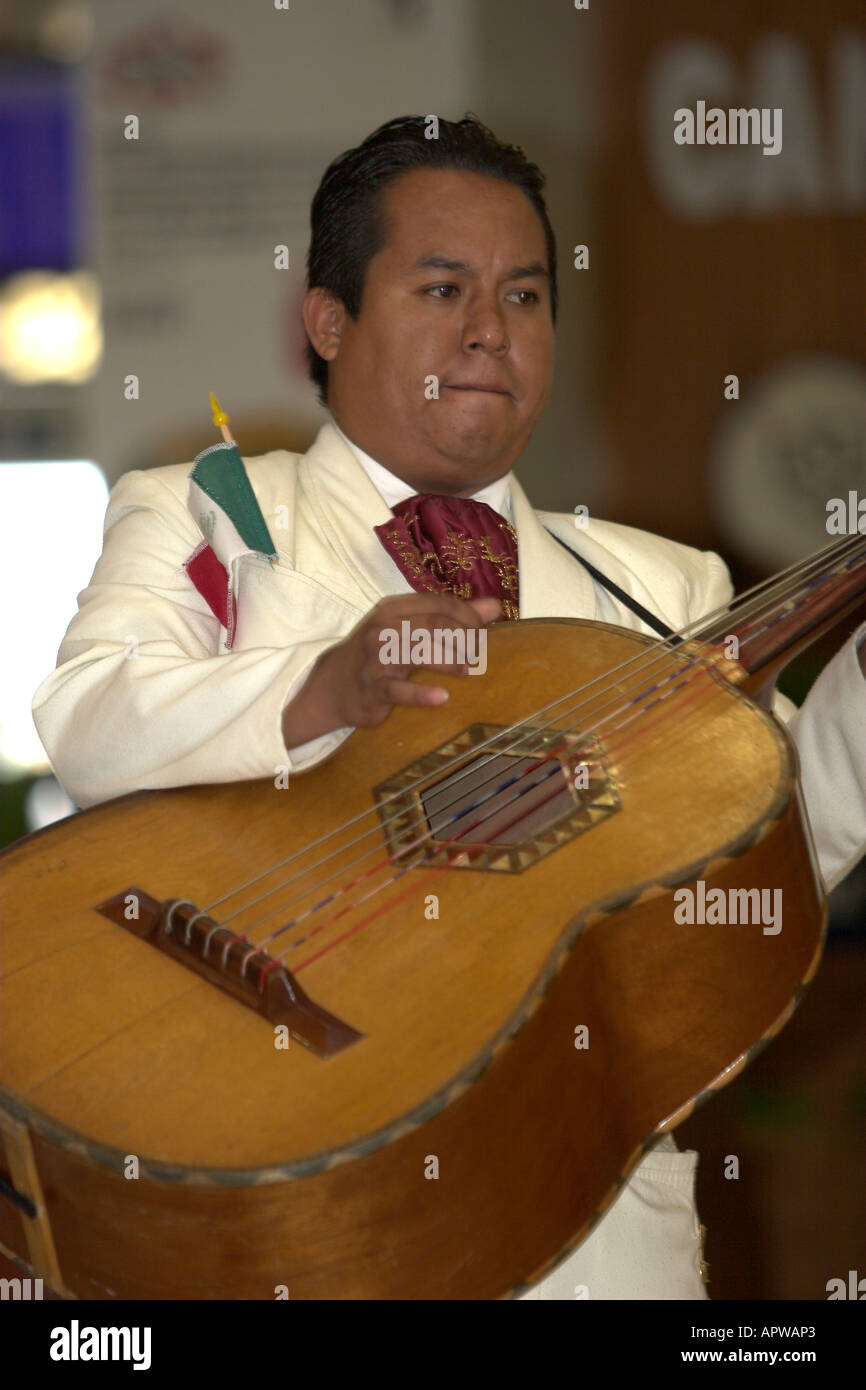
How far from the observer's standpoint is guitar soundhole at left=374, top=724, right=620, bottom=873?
1.18 m

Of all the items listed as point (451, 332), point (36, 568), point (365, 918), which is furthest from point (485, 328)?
point (36, 568)

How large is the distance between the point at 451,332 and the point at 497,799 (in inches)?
20.2

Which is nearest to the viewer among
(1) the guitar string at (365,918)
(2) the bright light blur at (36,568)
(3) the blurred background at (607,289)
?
(1) the guitar string at (365,918)

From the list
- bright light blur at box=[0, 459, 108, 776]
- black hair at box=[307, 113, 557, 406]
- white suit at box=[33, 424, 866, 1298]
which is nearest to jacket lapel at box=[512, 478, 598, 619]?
white suit at box=[33, 424, 866, 1298]

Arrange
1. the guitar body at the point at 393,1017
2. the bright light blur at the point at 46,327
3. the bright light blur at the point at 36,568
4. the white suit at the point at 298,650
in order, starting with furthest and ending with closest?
the bright light blur at the point at 46,327, the bright light blur at the point at 36,568, the white suit at the point at 298,650, the guitar body at the point at 393,1017

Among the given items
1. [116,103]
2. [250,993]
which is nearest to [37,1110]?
[250,993]

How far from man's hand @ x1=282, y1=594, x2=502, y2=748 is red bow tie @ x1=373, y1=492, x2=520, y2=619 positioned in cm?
25

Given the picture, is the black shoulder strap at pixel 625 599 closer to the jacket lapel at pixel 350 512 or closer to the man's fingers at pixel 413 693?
the jacket lapel at pixel 350 512

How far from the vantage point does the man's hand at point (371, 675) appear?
3.96 ft

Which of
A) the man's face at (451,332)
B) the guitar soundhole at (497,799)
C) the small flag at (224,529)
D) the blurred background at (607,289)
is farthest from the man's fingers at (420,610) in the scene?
the blurred background at (607,289)

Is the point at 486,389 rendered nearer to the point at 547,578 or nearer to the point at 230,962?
the point at 547,578

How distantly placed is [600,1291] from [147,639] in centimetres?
67

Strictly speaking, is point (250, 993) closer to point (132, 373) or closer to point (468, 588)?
point (468, 588)

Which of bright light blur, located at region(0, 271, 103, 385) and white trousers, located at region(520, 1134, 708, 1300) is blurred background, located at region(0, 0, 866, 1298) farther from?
white trousers, located at region(520, 1134, 708, 1300)
